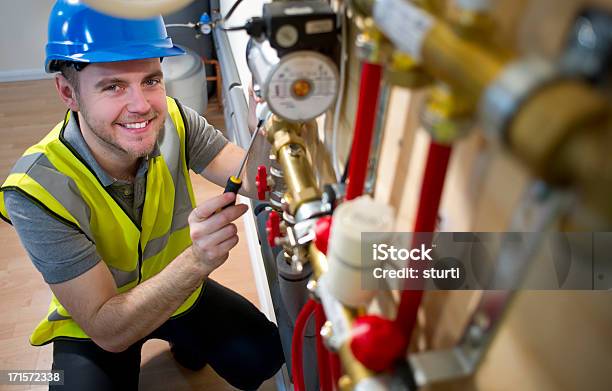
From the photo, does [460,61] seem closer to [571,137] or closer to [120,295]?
[571,137]

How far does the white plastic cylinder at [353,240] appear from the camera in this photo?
37cm

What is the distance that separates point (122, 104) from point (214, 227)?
0.37 meters

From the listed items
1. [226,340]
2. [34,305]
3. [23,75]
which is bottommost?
[34,305]

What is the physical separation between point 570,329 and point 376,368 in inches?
6.3

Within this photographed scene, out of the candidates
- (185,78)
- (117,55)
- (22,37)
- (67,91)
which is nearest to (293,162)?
(117,55)

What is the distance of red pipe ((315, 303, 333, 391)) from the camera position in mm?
559

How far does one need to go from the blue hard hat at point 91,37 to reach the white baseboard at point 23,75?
269cm

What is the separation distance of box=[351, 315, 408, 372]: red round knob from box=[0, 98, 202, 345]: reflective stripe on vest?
2.33ft

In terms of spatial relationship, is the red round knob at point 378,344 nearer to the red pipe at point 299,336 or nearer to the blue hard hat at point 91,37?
the red pipe at point 299,336

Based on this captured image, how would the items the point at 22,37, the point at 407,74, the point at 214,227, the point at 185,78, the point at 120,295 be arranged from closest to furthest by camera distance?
the point at 407,74 → the point at 214,227 → the point at 120,295 → the point at 185,78 → the point at 22,37

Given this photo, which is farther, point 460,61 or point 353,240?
point 353,240

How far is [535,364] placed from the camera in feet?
0.95

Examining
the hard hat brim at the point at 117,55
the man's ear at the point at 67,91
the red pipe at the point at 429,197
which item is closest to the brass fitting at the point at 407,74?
the red pipe at the point at 429,197

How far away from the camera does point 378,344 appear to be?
372mm
